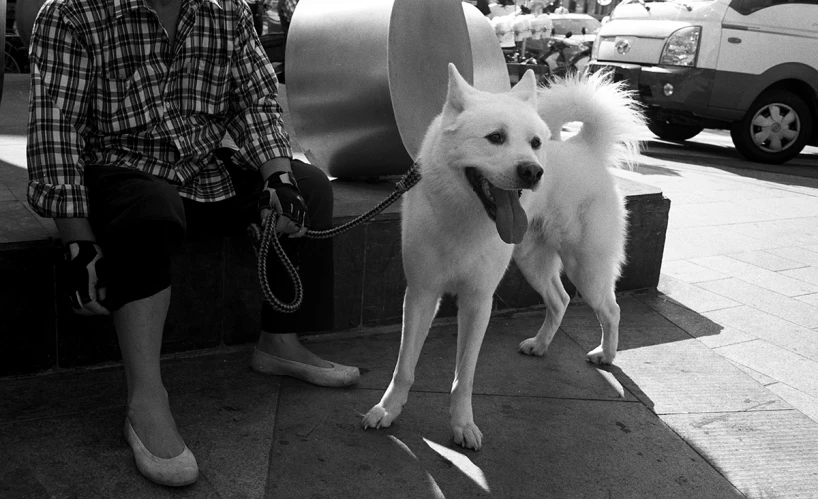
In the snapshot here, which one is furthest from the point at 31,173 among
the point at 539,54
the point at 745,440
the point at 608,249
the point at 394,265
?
the point at 539,54

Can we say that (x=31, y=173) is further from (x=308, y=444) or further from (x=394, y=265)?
(x=394, y=265)

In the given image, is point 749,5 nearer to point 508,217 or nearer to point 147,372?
point 508,217

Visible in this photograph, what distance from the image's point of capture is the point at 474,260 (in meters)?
2.65

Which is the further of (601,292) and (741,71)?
(741,71)

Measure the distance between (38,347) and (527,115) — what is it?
1.97 m

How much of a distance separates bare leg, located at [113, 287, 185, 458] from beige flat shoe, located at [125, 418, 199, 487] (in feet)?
0.07

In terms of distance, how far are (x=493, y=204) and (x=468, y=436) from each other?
0.80 m

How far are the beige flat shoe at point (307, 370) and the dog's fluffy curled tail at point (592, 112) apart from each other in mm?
1373

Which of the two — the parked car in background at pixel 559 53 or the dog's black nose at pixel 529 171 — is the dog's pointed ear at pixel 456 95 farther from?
the parked car in background at pixel 559 53

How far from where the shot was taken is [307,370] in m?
3.05

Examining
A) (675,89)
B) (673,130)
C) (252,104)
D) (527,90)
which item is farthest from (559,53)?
(252,104)

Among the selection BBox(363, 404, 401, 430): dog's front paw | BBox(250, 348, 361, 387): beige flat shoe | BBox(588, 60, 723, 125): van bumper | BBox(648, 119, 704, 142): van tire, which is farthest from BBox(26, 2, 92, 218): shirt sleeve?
BBox(648, 119, 704, 142): van tire

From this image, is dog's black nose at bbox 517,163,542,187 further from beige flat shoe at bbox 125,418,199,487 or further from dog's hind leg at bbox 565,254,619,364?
beige flat shoe at bbox 125,418,199,487

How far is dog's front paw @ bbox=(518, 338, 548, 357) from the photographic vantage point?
3.55m
